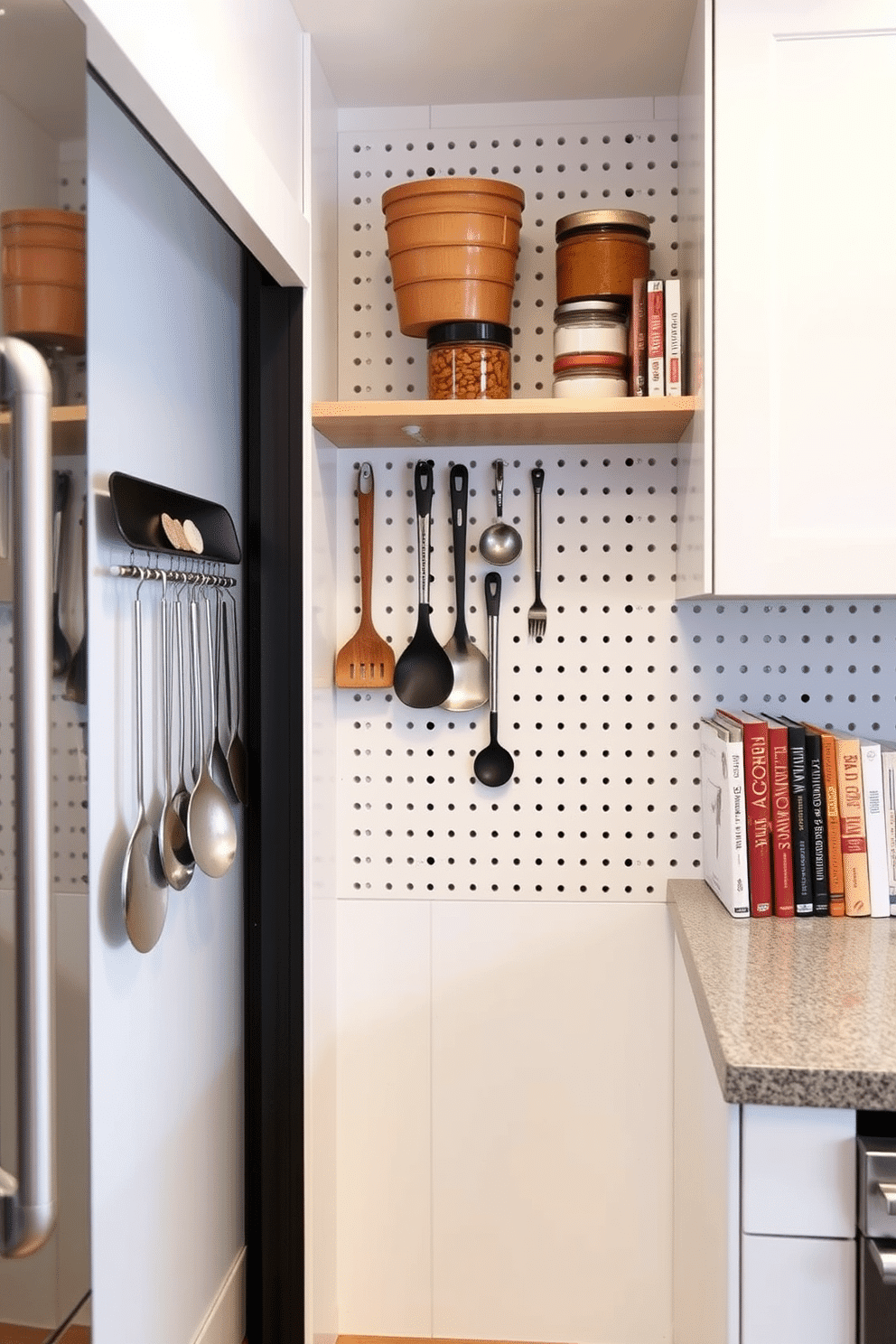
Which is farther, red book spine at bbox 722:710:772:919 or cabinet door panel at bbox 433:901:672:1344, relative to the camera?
cabinet door panel at bbox 433:901:672:1344

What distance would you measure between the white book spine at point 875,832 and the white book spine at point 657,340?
2.09ft

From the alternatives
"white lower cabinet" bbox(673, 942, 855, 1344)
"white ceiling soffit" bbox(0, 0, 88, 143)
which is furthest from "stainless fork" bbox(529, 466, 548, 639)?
"white ceiling soffit" bbox(0, 0, 88, 143)

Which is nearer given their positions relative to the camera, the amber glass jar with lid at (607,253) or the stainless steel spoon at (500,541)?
the amber glass jar with lid at (607,253)

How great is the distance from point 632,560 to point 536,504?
0.19 meters

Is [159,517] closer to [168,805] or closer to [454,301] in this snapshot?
[168,805]

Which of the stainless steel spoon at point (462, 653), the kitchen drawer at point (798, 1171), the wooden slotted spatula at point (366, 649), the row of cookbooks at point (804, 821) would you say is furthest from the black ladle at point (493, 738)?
the kitchen drawer at point (798, 1171)

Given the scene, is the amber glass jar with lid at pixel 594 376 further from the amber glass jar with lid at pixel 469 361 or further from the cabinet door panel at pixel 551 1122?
the cabinet door panel at pixel 551 1122

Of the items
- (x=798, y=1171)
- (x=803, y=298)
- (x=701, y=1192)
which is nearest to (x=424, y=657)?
(x=803, y=298)

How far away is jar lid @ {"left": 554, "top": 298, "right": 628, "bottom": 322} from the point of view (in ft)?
6.11

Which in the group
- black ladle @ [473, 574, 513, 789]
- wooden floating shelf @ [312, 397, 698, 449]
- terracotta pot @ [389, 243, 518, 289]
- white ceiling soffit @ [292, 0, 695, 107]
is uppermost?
white ceiling soffit @ [292, 0, 695, 107]

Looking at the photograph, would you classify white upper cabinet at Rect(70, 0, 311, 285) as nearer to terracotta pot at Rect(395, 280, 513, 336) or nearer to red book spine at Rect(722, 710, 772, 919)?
terracotta pot at Rect(395, 280, 513, 336)

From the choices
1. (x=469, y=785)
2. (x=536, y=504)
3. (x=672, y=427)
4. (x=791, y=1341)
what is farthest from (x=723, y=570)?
(x=791, y=1341)

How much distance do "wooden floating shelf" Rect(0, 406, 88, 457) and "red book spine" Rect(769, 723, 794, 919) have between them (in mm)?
1158

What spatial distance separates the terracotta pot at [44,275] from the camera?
842 mm
